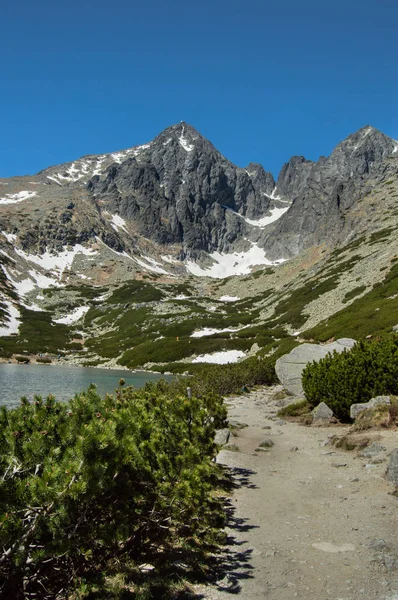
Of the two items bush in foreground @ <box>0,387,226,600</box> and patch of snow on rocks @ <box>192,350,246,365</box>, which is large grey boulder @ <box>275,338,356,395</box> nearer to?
bush in foreground @ <box>0,387,226,600</box>

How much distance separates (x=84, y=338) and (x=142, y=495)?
5145 inches

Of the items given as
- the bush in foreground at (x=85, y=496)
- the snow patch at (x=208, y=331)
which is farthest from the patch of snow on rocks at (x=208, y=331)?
the bush in foreground at (x=85, y=496)

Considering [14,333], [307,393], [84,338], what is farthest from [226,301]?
[307,393]

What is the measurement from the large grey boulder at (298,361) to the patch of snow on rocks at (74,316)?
132 metres

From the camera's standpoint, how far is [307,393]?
22719mm

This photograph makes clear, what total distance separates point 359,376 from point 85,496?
17.2 meters

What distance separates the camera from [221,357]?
7738cm

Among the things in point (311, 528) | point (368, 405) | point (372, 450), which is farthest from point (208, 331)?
point (311, 528)

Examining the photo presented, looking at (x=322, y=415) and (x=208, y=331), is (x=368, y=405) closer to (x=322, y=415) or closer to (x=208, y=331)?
(x=322, y=415)

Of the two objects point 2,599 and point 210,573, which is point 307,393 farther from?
point 2,599

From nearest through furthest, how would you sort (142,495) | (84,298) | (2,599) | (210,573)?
(2,599), (142,495), (210,573), (84,298)

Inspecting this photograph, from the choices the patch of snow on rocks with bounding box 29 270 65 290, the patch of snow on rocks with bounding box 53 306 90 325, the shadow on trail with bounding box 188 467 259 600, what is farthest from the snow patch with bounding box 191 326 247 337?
the patch of snow on rocks with bounding box 29 270 65 290

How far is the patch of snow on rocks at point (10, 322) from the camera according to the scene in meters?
126

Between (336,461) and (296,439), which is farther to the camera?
(296,439)
